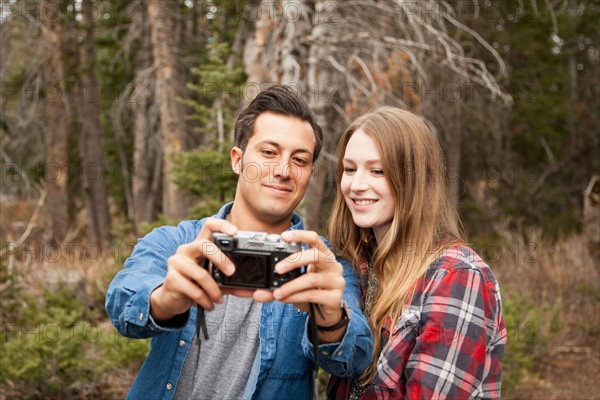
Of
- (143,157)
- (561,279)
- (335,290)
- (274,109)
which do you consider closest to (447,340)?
(335,290)

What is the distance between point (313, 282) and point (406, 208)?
0.64 metres

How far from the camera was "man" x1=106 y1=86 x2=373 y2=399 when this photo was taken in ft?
5.79

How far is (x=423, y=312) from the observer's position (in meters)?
2.02

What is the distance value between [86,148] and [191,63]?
3.21 metres

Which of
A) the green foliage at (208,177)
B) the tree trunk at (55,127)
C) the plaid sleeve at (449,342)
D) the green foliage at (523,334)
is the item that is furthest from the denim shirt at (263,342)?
the tree trunk at (55,127)

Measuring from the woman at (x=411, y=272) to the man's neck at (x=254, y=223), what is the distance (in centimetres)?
26

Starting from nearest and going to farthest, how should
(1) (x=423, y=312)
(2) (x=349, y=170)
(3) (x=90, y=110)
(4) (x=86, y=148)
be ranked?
(1) (x=423, y=312) < (2) (x=349, y=170) < (3) (x=90, y=110) < (4) (x=86, y=148)

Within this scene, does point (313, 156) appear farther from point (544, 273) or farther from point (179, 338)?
point (544, 273)

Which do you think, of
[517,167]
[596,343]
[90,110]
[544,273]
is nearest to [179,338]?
[596,343]

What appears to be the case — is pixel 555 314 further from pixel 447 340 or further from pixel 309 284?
pixel 309 284

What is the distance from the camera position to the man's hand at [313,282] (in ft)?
5.69

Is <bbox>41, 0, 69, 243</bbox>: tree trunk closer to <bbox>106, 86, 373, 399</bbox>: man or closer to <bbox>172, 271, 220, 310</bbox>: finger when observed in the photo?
<bbox>106, 86, 373, 399</bbox>: man

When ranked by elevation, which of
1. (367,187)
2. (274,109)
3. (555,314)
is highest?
(274,109)

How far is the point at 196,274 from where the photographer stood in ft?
5.63
